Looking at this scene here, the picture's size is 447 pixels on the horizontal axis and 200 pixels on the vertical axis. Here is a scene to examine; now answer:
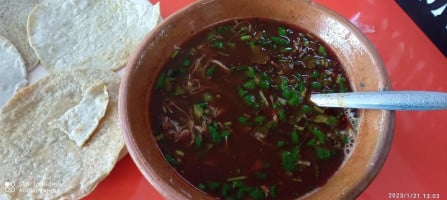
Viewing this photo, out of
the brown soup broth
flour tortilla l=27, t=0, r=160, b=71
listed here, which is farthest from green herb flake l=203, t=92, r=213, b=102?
flour tortilla l=27, t=0, r=160, b=71

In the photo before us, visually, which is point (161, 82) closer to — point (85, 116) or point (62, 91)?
point (85, 116)

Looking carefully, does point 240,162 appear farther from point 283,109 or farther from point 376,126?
point 376,126

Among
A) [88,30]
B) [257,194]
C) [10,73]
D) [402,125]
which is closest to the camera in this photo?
[257,194]

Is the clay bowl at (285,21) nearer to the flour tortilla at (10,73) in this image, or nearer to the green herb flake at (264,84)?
the green herb flake at (264,84)

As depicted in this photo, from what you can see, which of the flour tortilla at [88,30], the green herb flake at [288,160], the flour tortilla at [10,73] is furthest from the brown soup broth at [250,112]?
the flour tortilla at [10,73]

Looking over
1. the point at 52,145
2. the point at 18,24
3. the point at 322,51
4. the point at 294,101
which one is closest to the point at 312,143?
the point at 294,101

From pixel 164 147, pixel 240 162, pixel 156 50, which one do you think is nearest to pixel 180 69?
pixel 156 50
